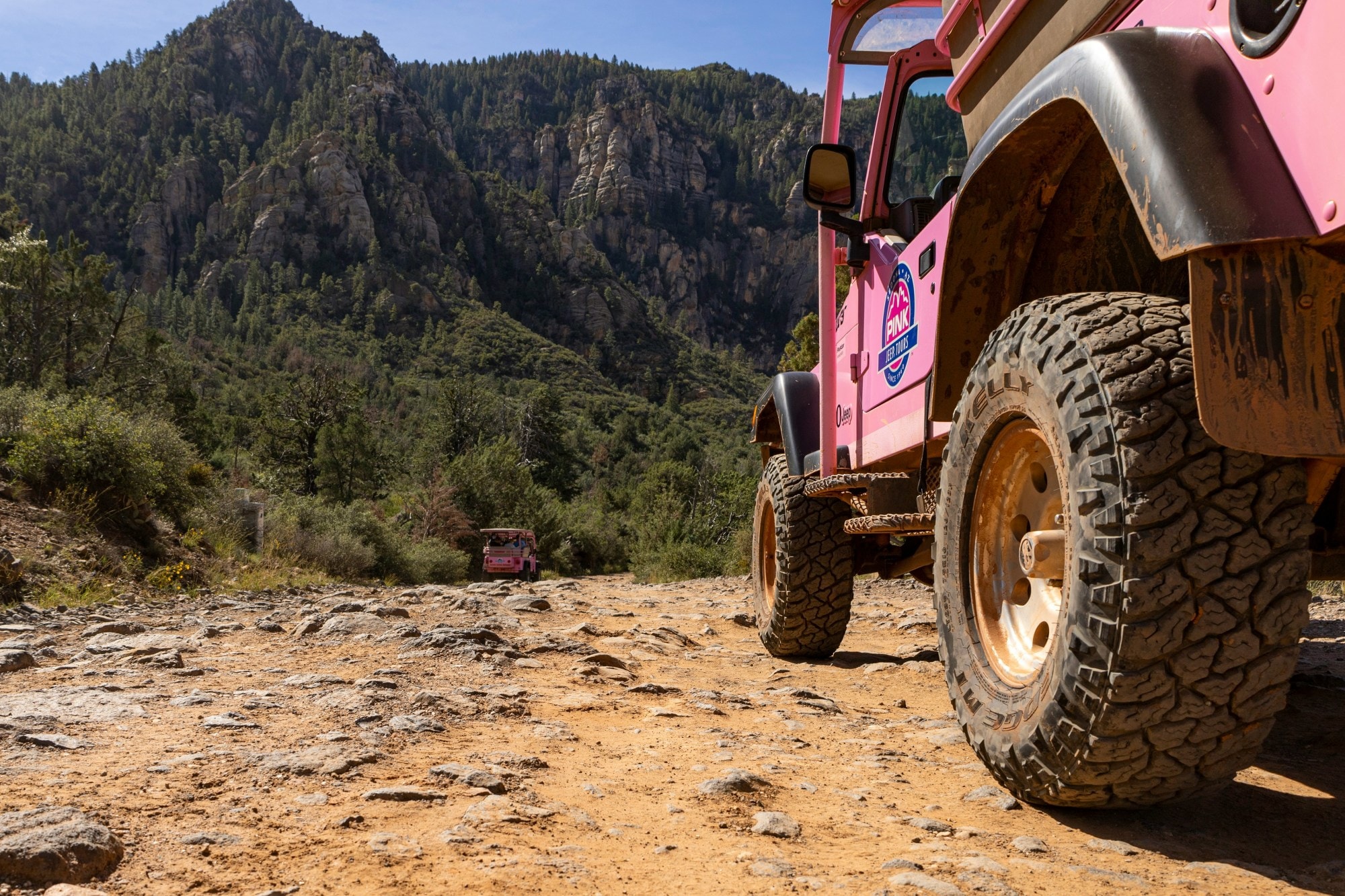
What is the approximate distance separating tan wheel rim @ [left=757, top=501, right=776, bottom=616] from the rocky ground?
1734mm

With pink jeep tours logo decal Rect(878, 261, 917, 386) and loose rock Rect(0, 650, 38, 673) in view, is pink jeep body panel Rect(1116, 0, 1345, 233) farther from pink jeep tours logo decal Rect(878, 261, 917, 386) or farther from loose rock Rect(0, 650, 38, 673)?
loose rock Rect(0, 650, 38, 673)

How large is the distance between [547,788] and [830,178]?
9.57 ft

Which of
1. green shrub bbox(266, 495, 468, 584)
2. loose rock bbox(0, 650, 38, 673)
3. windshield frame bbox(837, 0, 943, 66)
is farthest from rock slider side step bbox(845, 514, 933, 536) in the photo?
green shrub bbox(266, 495, 468, 584)

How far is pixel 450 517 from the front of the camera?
1459 inches

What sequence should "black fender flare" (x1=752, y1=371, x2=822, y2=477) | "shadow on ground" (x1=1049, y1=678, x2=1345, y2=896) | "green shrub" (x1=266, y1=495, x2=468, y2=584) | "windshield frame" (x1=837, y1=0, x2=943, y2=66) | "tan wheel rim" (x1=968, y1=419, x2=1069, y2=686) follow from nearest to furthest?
"shadow on ground" (x1=1049, y1=678, x2=1345, y2=896), "tan wheel rim" (x1=968, y1=419, x2=1069, y2=686), "windshield frame" (x1=837, y1=0, x2=943, y2=66), "black fender flare" (x1=752, y1=371, x2=822, y2=477), "green shrub" (x1=266, y1=495, x2=468, y2=584)

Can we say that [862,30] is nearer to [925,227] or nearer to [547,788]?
[925,227]

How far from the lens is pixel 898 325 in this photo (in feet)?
13.3

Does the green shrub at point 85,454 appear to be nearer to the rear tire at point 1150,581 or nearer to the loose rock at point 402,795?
the loose rock at point 402,795

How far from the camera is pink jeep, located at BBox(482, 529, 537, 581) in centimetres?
3039

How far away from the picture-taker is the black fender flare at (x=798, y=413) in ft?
18.7

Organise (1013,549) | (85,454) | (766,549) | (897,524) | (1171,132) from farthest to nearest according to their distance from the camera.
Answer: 1. (85,454)
2. (766,549)
3. (897,524)
4. (1013,549)
5. (1171,132)

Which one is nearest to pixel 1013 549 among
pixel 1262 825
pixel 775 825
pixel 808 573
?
pixel 1262 825

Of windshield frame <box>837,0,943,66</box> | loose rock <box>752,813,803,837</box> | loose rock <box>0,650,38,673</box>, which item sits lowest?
loose rock <box>752,813,803,837</box>

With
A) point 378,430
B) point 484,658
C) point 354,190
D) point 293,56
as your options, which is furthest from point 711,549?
point 293,56
